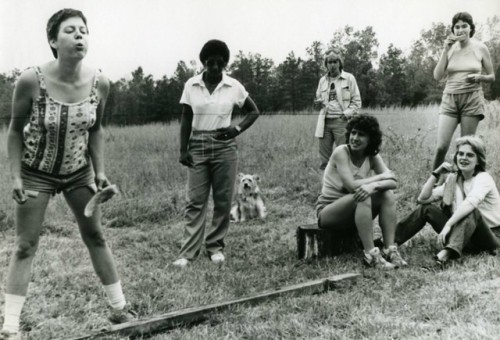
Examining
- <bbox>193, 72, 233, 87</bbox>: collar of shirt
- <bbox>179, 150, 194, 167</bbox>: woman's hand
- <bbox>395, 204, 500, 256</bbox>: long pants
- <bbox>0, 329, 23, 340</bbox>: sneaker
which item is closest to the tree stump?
<bbox>395, 204, 500, 256</bbox>: long pants

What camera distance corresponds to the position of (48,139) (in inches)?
109

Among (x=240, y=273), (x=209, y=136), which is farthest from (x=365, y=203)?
(x=209, y=136)

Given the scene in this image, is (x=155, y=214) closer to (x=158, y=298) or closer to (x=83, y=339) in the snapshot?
(x=158, y=298)

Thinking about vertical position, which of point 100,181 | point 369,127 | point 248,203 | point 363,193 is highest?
point 369,127

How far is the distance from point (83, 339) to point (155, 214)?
3790 millimetres

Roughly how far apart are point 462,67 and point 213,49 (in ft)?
8.25

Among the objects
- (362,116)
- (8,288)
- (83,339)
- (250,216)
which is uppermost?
(362,116)

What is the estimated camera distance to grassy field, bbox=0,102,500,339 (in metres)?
3.03

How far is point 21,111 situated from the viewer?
2.72m

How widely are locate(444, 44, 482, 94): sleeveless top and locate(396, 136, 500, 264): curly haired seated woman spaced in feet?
3.10

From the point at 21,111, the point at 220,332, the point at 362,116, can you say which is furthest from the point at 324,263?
the point at 21,111

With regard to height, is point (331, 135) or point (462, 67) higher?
point (462, 67)

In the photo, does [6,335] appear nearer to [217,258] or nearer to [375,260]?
[217,258]

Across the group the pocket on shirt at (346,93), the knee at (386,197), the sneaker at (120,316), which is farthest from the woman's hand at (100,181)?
the pocket on shirt at (346,93)
